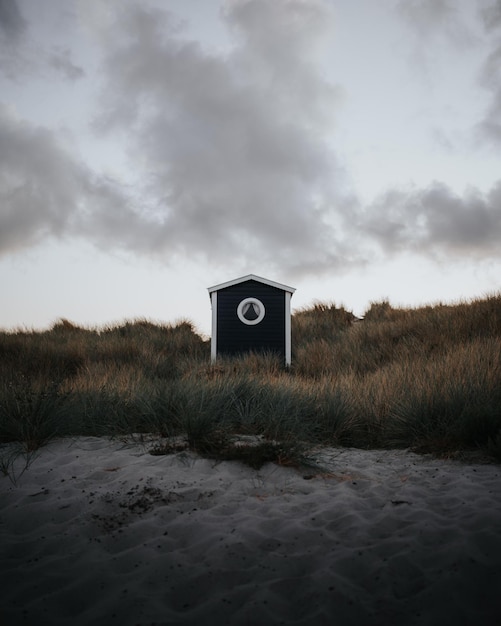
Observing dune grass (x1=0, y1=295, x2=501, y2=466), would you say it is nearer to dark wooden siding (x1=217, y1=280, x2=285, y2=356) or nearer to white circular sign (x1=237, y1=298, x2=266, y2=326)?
dark wooden siding (x1=217, y1=280, x2=285, y2=356)

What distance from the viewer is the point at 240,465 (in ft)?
14.4

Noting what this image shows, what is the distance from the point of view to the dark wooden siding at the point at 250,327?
592 inches

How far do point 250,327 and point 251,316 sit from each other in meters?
0.39

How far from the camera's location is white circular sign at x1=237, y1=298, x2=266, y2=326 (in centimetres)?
1516

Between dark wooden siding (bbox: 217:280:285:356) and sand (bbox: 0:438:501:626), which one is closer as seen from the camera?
sand (bbox: 0:438:501:626)

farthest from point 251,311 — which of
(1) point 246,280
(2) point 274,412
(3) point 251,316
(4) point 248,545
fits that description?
(4) point 248,545

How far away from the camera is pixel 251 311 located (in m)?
15.2

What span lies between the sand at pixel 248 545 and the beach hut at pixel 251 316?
10550 millimetres

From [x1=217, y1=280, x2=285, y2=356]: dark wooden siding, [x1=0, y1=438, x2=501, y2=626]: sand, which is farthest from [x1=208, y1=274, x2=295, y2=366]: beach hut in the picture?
[x1=0, y1=438, x2=501, y2=626]: sand

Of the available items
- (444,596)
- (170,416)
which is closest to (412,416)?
(170,416)

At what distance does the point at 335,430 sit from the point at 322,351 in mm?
9505

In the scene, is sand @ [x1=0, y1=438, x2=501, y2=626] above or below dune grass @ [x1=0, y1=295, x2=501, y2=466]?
below

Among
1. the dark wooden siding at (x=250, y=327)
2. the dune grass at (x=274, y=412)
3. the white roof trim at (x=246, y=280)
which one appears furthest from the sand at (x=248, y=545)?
the white roof trim at (x=246, y=280)

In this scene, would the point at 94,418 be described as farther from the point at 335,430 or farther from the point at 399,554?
the point at 399,554
